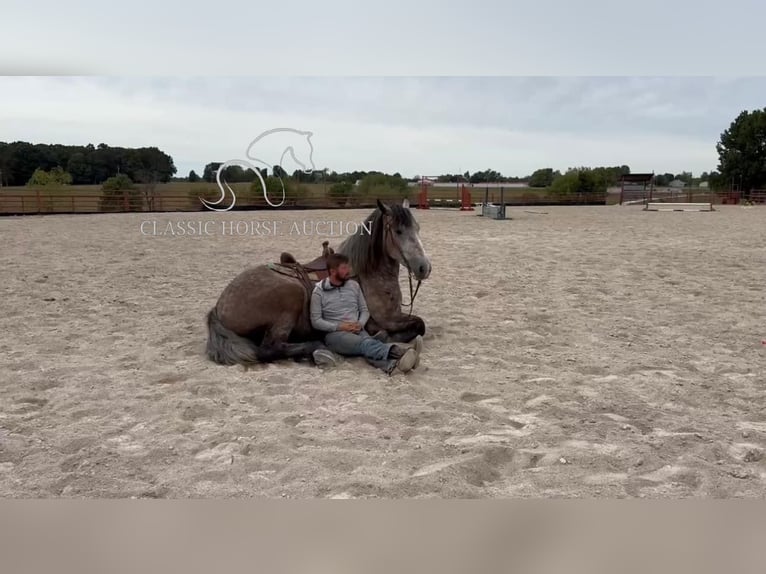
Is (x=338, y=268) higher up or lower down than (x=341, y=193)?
lower down

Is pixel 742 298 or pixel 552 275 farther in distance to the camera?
pixel 552 275

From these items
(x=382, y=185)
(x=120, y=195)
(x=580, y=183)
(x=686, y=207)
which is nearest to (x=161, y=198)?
(x=120, y=195)

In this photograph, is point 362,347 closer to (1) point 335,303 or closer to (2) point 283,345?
(1) point 335,303

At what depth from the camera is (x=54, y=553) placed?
143 cm

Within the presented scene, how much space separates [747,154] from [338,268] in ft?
120

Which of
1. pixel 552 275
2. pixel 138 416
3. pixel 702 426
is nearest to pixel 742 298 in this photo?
pixel 552 275

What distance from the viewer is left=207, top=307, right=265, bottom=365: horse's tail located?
3.31 m

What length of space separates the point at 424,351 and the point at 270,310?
1.03 meters

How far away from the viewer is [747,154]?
3206 cm

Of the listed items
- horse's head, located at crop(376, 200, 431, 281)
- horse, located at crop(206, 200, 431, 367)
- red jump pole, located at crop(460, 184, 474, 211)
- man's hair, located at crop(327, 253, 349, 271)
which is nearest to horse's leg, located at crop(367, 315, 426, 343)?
horse, located at crop(206, 200, 431, 367)

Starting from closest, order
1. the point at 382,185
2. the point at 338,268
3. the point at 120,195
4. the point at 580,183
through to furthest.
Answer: the point at 338,268 < the point at 382,185 < the point at 120,195 < the point at 580,183

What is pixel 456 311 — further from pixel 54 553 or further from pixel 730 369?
pixel 54 553

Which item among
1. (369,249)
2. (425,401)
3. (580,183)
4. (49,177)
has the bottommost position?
(425,401)

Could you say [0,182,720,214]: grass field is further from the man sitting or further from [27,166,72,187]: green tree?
the man sitting
